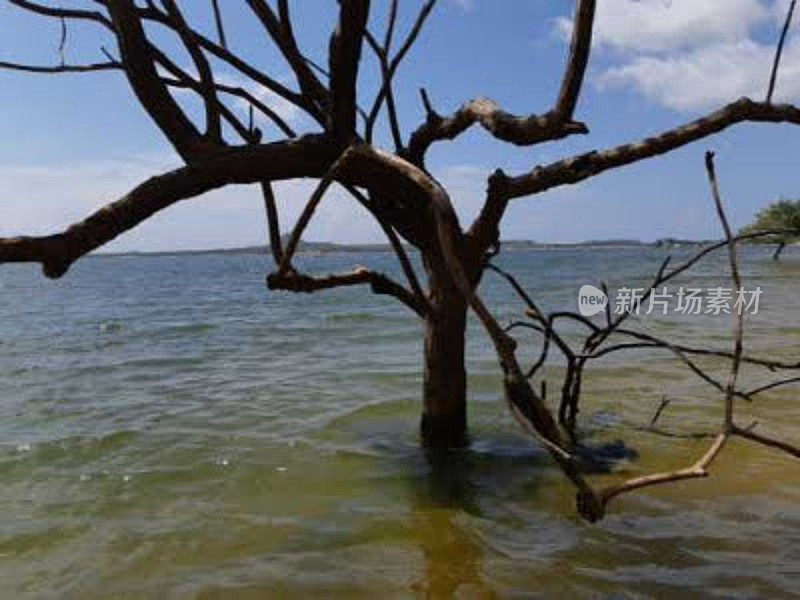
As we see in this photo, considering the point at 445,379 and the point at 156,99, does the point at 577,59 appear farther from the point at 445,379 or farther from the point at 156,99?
the point at 445,379

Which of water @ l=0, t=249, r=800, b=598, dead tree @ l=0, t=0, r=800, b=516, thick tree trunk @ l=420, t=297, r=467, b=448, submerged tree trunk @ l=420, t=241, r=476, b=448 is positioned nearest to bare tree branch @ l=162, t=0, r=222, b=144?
dead tree @ l=0, t=0, r=800, b=516

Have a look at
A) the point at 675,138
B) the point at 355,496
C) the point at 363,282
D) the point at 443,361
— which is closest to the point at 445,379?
the point at 443,361

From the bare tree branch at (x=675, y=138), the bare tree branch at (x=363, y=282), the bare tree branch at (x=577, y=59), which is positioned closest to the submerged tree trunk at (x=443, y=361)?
the bare tree branch at (x=363, y=282)

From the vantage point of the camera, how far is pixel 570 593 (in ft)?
14.1

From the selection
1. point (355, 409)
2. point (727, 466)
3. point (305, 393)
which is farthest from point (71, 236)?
point (305, 393)

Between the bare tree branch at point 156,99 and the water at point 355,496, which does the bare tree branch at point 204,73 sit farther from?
the water at point 355,496

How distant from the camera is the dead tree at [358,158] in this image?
14.2 feet

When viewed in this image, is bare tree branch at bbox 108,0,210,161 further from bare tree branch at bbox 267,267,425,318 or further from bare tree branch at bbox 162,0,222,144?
bare tree branch at bbox 267,267,425,318

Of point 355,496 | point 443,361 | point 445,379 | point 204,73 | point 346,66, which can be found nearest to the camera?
point 346,66

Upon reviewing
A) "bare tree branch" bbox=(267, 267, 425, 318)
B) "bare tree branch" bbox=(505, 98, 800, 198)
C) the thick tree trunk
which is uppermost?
"bare tree branch" bbox=(505, 98, 800, 198)

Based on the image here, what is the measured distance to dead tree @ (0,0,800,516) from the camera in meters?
4.33

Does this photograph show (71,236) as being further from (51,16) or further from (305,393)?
(305,393)

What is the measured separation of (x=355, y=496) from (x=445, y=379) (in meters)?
1.12

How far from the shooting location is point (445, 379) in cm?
668
